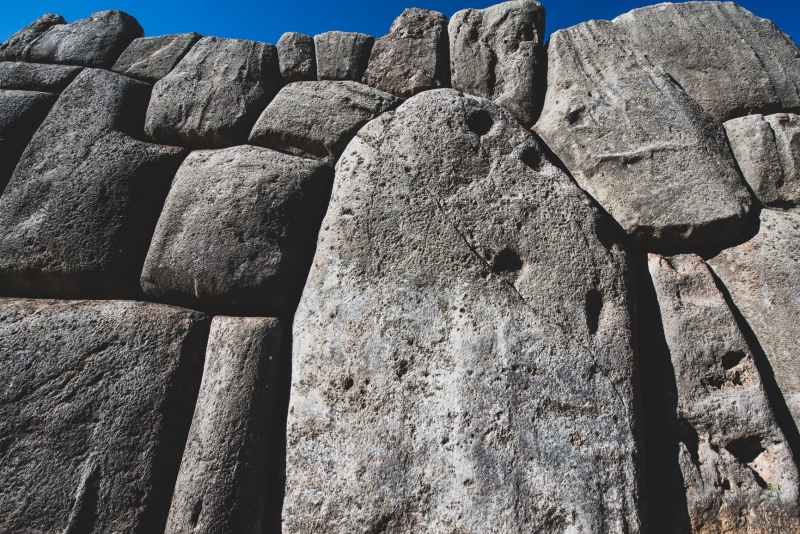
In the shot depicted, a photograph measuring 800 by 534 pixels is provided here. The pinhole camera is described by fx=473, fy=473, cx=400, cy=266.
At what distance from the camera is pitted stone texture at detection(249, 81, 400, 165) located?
5.32 ft

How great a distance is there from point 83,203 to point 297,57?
936mm

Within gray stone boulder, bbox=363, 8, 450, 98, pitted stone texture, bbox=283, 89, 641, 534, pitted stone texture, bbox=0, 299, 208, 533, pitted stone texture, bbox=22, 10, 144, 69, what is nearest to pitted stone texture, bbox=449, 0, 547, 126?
gray stone boulder, bbox=363, 8, 450, 98

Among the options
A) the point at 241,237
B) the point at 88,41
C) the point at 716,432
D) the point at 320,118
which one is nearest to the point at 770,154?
the point at 716,432

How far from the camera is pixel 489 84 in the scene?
1730 mm

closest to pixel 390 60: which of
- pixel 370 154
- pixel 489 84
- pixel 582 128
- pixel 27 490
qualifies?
pixel 489 84

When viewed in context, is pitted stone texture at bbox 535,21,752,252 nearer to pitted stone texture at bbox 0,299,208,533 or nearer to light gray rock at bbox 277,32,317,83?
light gray rock at bbox 277,32,317,83

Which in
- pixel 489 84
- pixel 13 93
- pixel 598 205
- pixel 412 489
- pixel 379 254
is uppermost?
pixel 13 93

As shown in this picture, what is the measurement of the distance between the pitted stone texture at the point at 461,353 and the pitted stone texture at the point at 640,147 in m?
0.15

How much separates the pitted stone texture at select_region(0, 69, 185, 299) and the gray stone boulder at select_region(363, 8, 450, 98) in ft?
2.64

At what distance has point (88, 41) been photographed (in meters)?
1.95

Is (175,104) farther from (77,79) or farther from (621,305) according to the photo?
(621,305)

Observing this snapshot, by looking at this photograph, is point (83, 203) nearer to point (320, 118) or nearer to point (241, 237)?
point (241, 237)

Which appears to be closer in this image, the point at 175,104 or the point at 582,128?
the point at 582,128

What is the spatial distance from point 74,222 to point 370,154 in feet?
3.18
